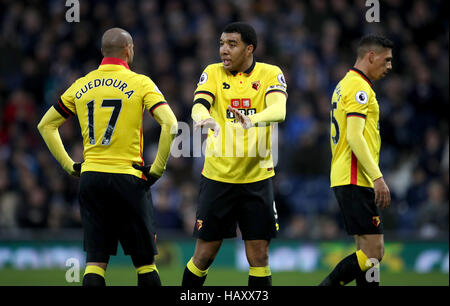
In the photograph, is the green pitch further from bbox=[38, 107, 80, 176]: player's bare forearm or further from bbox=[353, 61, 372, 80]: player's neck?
bbox=[353, 61, 372, 80]: player's neck

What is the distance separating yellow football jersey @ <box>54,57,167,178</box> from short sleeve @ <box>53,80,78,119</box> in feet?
0.14

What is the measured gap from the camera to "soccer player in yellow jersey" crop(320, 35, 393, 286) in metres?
6.47

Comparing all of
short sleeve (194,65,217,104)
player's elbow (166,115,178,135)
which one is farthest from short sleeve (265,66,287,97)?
player's elbow (166,115,178,135)

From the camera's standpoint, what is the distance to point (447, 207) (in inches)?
462

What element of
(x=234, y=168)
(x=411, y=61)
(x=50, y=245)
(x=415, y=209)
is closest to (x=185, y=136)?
(x=50, y=245)

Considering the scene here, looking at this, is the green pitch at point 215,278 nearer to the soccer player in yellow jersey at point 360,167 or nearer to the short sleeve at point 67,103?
the soccer player in yellow jersey at point 360,167

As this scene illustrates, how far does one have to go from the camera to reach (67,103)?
6207mm

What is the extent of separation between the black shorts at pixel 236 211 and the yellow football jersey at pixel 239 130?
0.08m

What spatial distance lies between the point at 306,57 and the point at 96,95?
28.2ft

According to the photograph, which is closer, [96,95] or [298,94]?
[96,95]

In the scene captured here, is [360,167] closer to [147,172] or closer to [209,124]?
[209,124]

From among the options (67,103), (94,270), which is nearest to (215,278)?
(94,270)

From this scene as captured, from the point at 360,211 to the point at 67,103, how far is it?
2.63 m

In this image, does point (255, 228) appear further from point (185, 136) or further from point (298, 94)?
point (298, 94)
